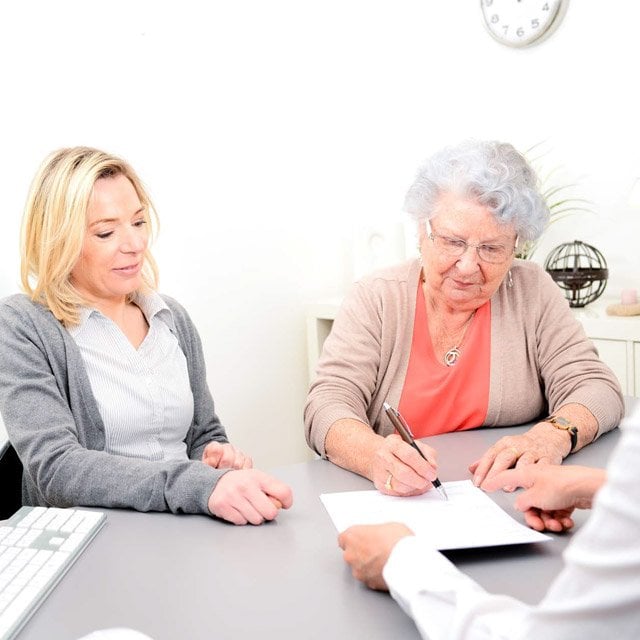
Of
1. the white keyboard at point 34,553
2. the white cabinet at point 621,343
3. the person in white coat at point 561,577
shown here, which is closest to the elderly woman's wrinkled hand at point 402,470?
the person in white coat at point 561,577

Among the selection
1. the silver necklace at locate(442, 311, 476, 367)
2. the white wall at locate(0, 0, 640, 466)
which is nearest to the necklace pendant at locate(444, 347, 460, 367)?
the silver necklace at locate(442, 311, 476, 367)

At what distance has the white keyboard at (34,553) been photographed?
97 centimetres

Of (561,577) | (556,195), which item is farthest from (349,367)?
(556,195)

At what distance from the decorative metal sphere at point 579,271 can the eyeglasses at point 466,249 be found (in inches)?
39.1

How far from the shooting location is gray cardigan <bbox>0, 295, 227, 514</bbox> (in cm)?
129

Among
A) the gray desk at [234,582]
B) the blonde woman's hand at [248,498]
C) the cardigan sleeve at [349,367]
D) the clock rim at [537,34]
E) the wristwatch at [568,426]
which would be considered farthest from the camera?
the clock rim at [537,34]

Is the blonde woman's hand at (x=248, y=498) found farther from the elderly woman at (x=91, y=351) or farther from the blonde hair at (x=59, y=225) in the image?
the blonde hair at (x=59, y=225)

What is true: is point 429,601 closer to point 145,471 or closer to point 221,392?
point 145,471

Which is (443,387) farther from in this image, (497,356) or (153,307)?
(153,307)

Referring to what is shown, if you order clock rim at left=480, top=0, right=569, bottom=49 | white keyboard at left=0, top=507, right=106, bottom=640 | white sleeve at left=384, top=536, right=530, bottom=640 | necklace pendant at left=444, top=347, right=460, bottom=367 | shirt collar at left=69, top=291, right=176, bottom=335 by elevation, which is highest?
clock rim at left=480, top=0, right=569, bottom=49

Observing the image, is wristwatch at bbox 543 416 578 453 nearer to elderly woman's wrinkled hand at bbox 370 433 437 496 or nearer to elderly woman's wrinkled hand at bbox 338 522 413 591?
elderly woman's wrinkled hand at bbox 370 433 437 496

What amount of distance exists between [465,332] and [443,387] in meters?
0.15

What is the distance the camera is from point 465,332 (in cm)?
189

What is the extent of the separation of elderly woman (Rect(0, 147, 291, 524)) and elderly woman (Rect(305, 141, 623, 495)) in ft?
1.03
